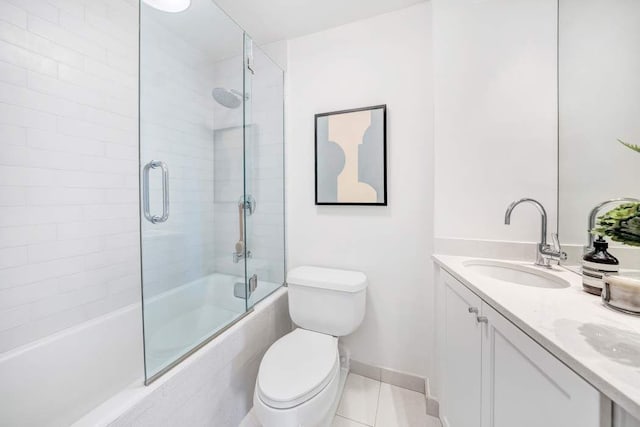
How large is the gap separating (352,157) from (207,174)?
1.01m

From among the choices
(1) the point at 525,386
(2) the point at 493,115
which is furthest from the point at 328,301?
(2) the point at 493,115

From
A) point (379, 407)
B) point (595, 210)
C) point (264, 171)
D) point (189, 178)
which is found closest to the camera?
point (595, 210)

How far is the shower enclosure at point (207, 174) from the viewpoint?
1.17 m

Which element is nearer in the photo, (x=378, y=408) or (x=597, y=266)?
(x=597, y=266)

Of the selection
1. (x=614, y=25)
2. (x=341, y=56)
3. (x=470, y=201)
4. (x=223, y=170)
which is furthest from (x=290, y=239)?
(x=614, y=25)

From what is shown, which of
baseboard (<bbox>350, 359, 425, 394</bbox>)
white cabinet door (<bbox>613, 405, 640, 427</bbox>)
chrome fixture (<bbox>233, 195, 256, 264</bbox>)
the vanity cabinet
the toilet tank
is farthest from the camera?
chrome fixture (<bbox>233, 195, 256, 264</bbox>)

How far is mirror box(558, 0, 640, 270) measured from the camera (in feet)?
2.95

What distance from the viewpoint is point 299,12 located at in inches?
60.5

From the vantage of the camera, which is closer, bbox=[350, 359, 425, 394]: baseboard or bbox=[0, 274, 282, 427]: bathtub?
bbox=[0, 274, 282, 427]: bathtub

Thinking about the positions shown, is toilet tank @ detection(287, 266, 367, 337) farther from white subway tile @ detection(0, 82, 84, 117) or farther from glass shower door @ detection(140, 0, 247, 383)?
white subway tile @ detection(0, 82, 84, 117)

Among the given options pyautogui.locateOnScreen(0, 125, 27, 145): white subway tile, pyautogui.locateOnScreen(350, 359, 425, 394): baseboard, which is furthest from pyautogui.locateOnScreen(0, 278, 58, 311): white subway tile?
pyautogui.locateOnScreen(350, 359, 425, 394): baseboard

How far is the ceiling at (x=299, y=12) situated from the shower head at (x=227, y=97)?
1.60 feet

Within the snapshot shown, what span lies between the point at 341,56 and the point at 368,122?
53 cm

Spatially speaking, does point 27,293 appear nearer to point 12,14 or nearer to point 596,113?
point 12,14
